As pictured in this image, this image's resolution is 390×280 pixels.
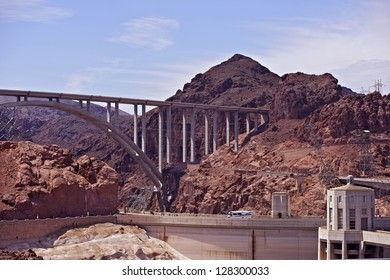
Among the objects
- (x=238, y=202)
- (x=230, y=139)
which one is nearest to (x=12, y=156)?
(x=238, y=202)

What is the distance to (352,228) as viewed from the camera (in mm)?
41438

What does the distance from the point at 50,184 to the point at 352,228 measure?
1558cm

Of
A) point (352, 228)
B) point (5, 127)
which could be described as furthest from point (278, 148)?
point (352, 228)

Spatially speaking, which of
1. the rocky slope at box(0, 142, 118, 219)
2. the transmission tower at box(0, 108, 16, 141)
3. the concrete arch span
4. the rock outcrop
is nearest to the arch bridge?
the concrete arch span

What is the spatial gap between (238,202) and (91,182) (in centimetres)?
1971

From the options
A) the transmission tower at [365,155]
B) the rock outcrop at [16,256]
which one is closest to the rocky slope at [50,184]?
the rock outcrop at [16,256]

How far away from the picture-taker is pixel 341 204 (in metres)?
41.0

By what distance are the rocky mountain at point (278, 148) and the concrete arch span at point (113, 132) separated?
104 inches

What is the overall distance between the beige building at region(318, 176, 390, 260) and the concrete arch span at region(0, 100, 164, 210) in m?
24.7

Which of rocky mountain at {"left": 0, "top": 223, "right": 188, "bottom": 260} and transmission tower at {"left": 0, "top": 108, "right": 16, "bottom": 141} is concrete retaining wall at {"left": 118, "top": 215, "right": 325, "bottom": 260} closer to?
rocky mountain at {"left": 0, "top": 223, "right": 188, "bottom": 260}

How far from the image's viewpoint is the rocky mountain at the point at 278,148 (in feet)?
217

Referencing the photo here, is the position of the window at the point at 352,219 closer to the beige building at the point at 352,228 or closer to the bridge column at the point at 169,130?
the beige building at the point at 352,228

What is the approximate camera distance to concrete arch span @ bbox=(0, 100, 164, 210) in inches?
2459

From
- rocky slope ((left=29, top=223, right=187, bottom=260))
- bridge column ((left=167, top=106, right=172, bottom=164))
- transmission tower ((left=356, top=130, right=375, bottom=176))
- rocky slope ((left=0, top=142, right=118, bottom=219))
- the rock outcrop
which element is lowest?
rocky slope ((left=29, top=223, right=187, bottom=260))
